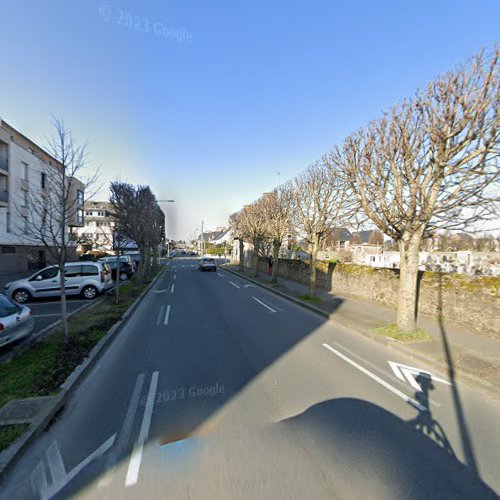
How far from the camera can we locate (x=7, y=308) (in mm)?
5945

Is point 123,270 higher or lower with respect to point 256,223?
lower

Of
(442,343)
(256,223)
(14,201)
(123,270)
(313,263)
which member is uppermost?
(14,201)

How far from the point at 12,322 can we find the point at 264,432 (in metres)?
5.66

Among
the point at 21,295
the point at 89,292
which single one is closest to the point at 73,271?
the point at 89,292

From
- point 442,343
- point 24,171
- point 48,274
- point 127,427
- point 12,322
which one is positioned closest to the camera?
point 127,427

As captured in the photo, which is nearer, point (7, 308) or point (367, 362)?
point (367, 362)

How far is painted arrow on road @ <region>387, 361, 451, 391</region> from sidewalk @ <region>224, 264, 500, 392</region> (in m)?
0.42

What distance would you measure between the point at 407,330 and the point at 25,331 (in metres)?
9.13

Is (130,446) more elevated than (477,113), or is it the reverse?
(477,113)

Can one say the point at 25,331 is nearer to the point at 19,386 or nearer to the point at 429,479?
the point at 19,386

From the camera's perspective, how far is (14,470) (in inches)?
113

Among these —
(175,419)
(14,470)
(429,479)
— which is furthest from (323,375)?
(14,470)

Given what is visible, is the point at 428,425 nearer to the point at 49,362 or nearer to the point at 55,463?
the point at 55,463

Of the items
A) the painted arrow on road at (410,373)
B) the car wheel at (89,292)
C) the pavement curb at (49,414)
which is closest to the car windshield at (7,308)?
the pavement curb at (49,414)
